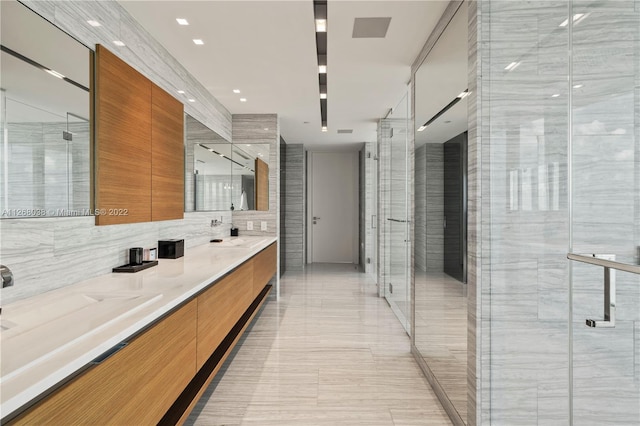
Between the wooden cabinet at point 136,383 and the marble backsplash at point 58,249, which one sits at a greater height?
the marble backsplash at point 58,249

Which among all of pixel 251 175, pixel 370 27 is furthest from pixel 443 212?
pixel 251 175

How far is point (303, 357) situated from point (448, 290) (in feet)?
4.72

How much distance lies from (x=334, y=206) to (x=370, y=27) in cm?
621

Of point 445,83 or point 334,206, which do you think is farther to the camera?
point 334,206

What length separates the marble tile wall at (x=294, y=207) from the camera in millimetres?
7422

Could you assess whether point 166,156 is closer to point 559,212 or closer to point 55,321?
point 55,321

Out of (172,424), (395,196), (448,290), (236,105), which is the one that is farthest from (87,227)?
(395,196)

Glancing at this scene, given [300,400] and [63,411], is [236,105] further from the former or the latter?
[63,411]

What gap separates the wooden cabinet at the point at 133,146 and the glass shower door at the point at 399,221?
7.69 ft

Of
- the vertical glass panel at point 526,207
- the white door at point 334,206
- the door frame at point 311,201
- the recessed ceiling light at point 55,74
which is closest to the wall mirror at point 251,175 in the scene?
the recessed ceiling light at point 55,74

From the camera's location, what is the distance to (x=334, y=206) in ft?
28.4

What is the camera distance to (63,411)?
951 mm

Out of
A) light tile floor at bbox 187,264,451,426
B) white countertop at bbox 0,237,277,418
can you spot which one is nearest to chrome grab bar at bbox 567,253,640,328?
light tile floor at bbox 187,264,451,426

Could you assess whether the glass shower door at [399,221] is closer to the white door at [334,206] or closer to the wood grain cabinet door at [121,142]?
the wood grain cabinet door at [121,142]
